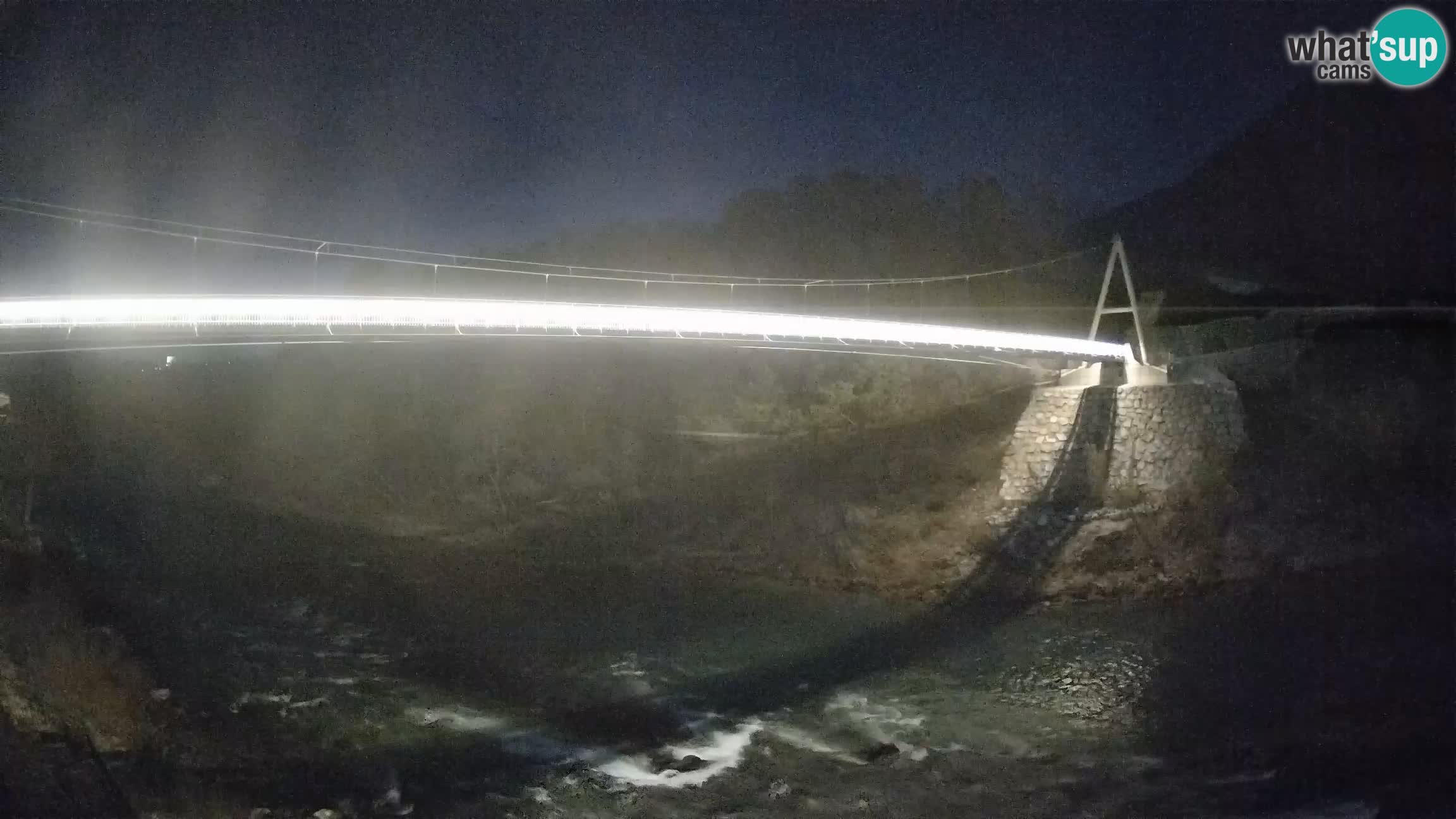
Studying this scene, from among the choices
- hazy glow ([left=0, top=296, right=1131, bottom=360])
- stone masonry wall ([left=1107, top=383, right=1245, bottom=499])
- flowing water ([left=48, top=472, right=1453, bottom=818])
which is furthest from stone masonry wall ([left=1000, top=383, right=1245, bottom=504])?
flowing water ([left=48, top=472, right=1453, bottom=818])

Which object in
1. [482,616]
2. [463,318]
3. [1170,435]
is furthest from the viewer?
[1170,435]

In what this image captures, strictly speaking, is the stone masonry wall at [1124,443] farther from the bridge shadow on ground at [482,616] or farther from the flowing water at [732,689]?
the flowing water at [732,689]

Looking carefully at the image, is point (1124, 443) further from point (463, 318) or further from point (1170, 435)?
point (463, 318)

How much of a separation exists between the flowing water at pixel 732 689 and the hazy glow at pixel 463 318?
344 cm

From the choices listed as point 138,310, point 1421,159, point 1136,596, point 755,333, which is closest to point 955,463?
point 1136,596

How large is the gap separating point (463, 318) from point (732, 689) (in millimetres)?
4721

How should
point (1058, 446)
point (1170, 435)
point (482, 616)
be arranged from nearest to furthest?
point (482, 616), point (1170, 435), point (1058, 446)

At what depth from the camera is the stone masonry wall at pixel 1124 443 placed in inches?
501

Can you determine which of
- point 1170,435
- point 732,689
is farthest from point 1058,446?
point 732,689

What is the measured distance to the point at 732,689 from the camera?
27.9 ft

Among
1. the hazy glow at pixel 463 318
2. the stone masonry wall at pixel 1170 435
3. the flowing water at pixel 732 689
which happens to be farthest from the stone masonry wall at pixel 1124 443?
the flowing water at pixel 732 689

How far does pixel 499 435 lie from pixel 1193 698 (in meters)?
13.5

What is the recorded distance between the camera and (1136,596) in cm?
1082

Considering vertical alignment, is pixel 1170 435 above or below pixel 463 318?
below
